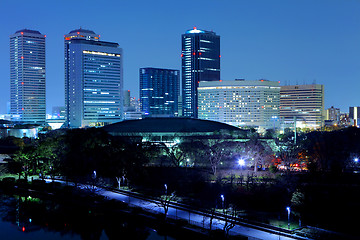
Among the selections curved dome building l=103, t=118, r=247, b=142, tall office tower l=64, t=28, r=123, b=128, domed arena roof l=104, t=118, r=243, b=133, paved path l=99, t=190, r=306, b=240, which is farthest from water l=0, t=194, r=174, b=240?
tall office tower l=64, t=28, r=123, b=128

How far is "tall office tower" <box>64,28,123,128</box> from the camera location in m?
157

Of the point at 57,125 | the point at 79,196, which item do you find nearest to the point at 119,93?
the point at 57,125

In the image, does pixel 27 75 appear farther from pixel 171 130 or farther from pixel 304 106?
pixel 171 130

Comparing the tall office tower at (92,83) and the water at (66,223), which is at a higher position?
the tall office tower at (92,83)

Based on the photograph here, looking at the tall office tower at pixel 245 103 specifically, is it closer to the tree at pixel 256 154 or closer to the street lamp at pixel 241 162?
the tree at pixel 256 154

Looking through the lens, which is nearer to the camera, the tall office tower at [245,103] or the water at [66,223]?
the water at [66,223]

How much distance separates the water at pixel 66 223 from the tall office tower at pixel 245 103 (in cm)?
12923

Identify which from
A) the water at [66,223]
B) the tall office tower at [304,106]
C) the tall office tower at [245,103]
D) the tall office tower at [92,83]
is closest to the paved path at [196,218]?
the water at [66,223]

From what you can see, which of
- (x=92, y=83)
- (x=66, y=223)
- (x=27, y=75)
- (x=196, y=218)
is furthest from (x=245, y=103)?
(x=196, y=218)

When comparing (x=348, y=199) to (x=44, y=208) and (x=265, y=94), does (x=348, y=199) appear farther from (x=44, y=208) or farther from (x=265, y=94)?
(x=265, y=94)

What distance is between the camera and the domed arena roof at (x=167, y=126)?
268 ft

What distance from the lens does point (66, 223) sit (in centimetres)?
3812

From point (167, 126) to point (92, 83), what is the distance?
269ft

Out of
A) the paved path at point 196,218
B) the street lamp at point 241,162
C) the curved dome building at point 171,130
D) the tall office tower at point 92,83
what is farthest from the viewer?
the tall office tower at point 92,83
